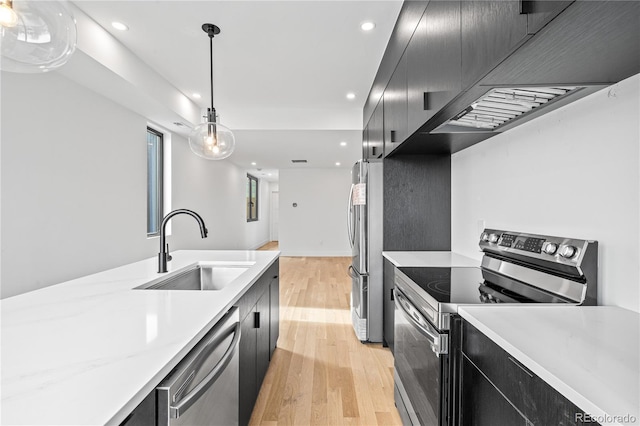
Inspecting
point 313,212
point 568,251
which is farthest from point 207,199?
point 568,251

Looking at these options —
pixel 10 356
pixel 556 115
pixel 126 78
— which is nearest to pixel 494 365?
pixel 556 115

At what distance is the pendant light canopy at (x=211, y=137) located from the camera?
94.6 inches

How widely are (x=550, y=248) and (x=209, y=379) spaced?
1.39 m

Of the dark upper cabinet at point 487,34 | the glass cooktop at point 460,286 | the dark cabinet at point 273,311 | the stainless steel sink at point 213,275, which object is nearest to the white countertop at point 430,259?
the glass cooktop at point 460,286

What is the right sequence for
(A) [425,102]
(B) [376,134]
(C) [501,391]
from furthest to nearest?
1. (B) [376,134]
2. (A) [425,102]
3. (C) [501,391]

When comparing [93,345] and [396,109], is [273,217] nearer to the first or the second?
[396,109]

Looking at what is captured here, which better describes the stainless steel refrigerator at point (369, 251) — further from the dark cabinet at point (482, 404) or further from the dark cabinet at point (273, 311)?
the dark cabinet at point (482, 404)

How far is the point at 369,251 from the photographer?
2.92 meters

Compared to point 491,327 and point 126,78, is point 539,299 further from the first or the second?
point 126,78

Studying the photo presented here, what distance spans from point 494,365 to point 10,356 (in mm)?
1323

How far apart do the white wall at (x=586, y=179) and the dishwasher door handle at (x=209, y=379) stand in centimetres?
141

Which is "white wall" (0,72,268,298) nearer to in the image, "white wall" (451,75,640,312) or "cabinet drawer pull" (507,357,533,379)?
"cabinet drawer pull" (507,357,533,379)

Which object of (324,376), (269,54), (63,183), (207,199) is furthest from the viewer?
(207,199)

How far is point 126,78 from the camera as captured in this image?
2.81 metres
